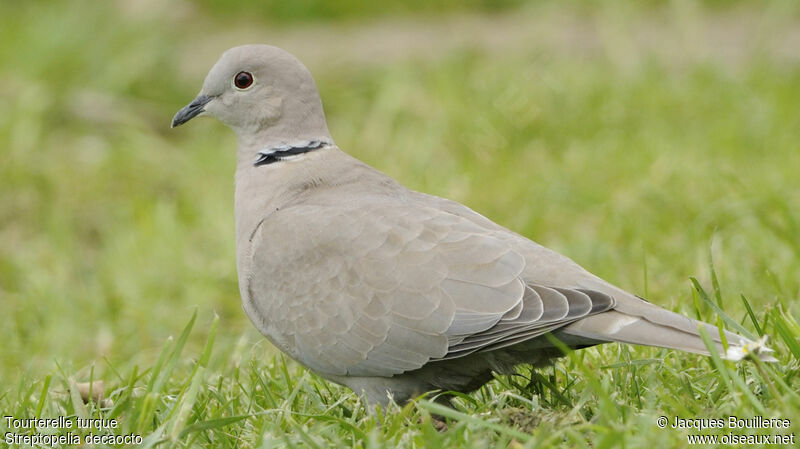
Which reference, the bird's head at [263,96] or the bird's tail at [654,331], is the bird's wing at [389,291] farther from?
the bird's head at [263,96]

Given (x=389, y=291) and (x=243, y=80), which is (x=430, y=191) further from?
(x=389, y=291)

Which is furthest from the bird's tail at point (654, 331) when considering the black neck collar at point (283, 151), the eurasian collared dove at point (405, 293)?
the black neck collar at point (283, 151)

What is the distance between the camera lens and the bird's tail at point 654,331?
2812mm

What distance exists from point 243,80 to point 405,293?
1.29 m

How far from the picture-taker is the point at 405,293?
3148 millimetres

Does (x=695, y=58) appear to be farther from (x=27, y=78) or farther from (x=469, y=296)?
(x=469, y=296)

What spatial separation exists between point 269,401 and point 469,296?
2.36 feet

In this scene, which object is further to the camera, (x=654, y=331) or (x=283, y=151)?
(x=283, y=151)

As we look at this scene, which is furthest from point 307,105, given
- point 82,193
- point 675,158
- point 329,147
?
point 82,193

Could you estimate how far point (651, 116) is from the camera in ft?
22.9

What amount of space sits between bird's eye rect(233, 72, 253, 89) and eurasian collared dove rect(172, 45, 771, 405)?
46 cm

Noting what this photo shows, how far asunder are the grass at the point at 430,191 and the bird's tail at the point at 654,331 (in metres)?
0.09

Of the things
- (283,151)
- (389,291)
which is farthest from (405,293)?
(283,151)

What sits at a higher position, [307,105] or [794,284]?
[307,105]
